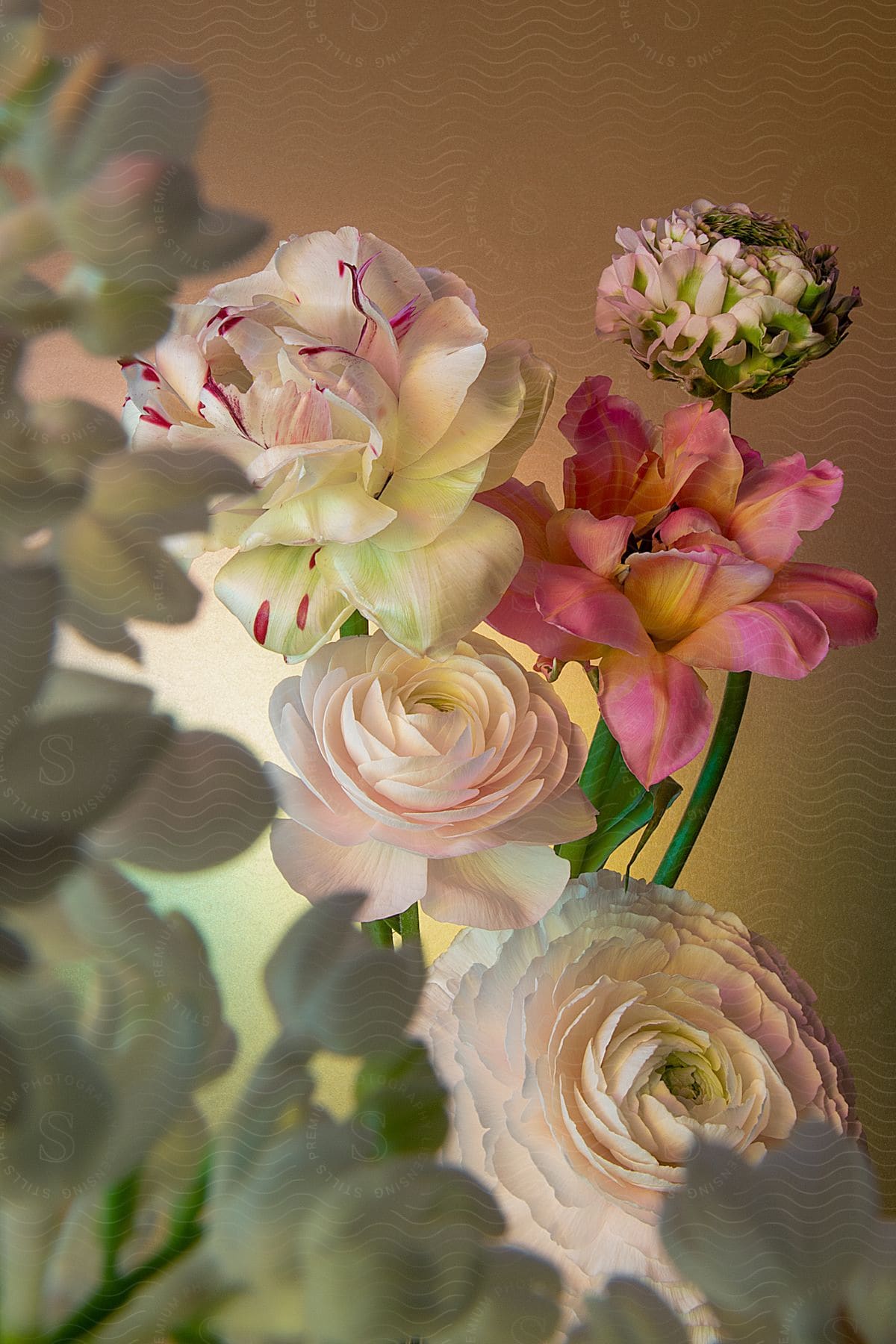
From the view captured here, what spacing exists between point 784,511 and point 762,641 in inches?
1.0

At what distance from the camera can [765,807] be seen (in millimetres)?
233

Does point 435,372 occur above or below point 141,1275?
above

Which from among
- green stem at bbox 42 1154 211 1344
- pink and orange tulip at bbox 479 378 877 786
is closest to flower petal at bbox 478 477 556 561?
pink and orange tulip at bbox 479 378 877 786

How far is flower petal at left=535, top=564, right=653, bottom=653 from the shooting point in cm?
16

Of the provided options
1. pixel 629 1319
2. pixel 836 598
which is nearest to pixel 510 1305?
pixel 629 1319

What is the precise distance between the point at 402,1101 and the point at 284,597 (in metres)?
0.07

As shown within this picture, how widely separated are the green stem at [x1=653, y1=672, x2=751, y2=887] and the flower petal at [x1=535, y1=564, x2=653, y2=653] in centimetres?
4

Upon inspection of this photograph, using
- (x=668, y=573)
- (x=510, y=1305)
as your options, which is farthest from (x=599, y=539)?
(x=510, y=1305)

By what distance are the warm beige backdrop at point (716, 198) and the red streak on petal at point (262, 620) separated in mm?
103

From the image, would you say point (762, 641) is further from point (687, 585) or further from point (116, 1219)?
point (116, 1219)

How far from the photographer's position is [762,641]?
0.16 meters

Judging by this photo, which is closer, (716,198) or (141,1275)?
(141,1275)

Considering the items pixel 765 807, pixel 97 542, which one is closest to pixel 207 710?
pixel 97 542

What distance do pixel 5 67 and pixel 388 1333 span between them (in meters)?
0.18
